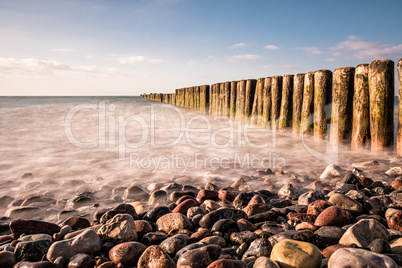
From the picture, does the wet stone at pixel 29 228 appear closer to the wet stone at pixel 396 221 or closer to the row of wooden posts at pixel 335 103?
the wet stone at pixel 396 221

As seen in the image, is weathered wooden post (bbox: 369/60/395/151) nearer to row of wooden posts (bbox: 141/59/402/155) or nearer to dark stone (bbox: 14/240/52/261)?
row of wooden posts (bbox: 141/59/402/155)

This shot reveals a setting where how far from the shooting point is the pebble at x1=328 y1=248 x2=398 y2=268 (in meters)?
1.28

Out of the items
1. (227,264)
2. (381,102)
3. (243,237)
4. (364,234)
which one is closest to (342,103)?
(381,102)

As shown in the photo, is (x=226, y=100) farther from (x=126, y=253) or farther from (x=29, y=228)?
(x=126, y=253)

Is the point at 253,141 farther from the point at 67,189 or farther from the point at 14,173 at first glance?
the point at 14,173

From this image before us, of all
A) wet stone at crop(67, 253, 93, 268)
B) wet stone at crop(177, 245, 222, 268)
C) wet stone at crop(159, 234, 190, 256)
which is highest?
wet stone at crop(177, 245, 222, 268)

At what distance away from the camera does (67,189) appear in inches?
132

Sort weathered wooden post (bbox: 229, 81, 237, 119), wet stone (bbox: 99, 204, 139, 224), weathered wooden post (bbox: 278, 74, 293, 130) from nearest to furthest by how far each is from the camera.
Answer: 1. wet stone (bbox: 99, 204, 139, 224)
2. weathered wooden post (bbox: 278, 74, 293, 130)
3. weathered wooden post (bbox: 229, 81, 237, 119)

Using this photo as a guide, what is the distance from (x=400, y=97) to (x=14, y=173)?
5872mm

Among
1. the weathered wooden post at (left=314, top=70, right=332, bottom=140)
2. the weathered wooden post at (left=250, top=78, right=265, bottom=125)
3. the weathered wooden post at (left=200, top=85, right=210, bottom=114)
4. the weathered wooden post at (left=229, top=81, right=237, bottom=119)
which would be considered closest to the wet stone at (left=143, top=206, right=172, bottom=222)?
the weathered wooden post at (left=314, top=70, right=332, bottom=140)

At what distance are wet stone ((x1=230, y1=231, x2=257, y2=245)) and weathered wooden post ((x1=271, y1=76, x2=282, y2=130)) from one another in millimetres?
4819

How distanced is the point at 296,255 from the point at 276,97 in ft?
17.4

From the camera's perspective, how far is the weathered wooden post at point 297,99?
561 centimetres

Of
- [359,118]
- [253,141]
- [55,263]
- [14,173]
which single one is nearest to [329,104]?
[359,118]
